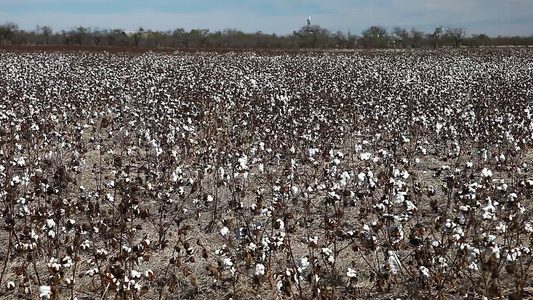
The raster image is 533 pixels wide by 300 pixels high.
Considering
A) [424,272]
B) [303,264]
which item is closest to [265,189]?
[303,264]

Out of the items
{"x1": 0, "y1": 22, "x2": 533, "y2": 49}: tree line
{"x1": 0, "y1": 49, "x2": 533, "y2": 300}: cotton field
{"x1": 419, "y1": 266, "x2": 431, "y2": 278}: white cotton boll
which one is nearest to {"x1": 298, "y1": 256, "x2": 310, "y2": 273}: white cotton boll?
{"x1": 0, "y1": 49, "x2": 533, "y2": 300}: cotton field

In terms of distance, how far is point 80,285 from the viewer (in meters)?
4.74

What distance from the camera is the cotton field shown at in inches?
174

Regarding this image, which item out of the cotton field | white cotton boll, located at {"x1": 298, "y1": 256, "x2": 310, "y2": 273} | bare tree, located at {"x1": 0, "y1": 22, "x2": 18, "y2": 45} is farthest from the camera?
bare tree, located at {"x1": 0, "y1": 22, "x2": 18, "y2": 45}

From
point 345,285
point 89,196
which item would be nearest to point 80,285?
point 89,196

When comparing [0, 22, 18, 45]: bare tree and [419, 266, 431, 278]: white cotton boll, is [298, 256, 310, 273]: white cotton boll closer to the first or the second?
[419, 266, 431, 278]: white cotton boll

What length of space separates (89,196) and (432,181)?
5.75m

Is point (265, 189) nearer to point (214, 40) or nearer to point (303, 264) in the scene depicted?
point (303, 264)

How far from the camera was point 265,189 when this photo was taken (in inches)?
301

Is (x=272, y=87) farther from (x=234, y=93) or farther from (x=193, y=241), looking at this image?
(x=193, y=241)

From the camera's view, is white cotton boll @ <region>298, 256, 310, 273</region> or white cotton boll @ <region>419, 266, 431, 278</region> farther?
white cotton boll @ <region>298, 256, 310, 273</region>

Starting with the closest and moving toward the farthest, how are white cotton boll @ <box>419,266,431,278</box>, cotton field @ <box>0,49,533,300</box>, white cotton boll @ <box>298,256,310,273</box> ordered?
white cotton boll @ <box>419,266,431,278</box> → white cotton boll @ <box>298,256,310,273</box> → cotton field @ <box>0,49,533,300</box>

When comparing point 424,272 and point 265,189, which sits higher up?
point 424,272

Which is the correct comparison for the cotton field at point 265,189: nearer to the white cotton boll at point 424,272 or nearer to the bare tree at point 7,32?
the white cotton boll at point 424,272
